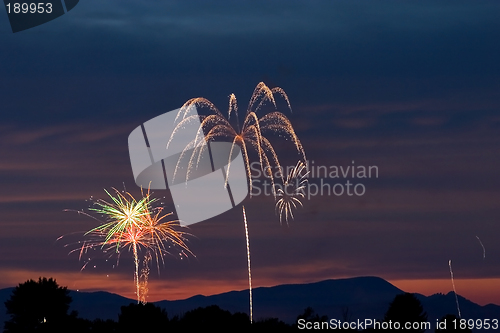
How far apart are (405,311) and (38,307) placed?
193ft

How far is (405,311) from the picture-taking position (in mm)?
Result: 147500

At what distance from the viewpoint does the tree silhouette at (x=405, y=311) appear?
143875 mm

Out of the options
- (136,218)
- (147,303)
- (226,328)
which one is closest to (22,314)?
(147,303)

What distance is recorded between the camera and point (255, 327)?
130 m

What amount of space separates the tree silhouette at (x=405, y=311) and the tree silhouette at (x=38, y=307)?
5052 centimetres

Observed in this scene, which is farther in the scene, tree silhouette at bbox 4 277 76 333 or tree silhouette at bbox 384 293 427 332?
tree silhouette at bbox 384 293 427 332

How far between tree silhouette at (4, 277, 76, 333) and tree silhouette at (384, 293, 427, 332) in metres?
50.5

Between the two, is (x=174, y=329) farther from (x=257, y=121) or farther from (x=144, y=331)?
(x=257, y=121)

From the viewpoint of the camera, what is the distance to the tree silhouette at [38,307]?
132250mm

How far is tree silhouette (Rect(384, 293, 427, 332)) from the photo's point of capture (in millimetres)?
143875

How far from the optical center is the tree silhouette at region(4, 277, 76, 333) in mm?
132250

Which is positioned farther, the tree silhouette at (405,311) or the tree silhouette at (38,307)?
the tree silhouette at (405,311)

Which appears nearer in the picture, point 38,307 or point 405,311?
point 38,307

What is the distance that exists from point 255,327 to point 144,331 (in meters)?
16.4
